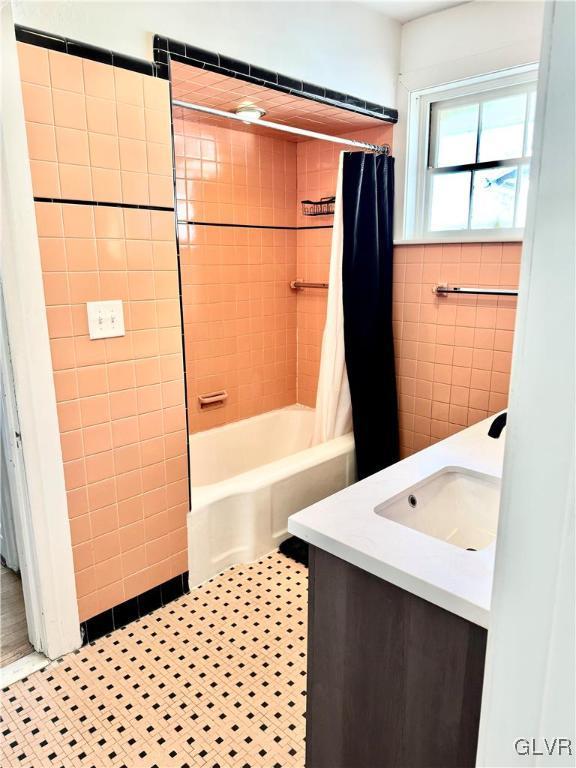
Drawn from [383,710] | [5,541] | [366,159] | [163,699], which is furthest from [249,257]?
[383,710]

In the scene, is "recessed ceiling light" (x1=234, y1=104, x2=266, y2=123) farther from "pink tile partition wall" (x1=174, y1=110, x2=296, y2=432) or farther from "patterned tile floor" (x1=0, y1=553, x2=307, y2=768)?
"patterned tile floor" (x1=0, y1=553, x2=307, y2=768)

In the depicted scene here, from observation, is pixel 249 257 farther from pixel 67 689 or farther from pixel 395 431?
pixel 67 689

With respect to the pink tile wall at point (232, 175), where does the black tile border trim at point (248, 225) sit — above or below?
below

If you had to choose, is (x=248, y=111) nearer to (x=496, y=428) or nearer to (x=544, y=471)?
(x=496, y=428)

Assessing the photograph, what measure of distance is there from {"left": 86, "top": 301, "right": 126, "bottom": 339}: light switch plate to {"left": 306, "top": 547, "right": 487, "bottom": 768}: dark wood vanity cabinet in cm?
104

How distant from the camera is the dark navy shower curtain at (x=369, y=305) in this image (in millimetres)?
2561

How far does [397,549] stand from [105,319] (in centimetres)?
121

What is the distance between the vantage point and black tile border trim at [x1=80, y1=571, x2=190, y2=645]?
6.24 feet

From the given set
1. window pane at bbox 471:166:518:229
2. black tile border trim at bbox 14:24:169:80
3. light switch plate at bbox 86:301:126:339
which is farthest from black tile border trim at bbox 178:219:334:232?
light switch plate at bbox 86:301:126:339

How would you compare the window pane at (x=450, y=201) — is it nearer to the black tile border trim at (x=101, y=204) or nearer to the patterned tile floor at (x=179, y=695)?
the black tile border trim at (x=101, y=204)

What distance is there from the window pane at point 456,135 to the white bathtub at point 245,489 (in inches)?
61.6

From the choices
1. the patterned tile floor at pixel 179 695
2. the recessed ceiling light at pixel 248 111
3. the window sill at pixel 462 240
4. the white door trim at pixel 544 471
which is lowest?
the patterned tile floor at pixel 179 695

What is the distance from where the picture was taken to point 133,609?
201 centimetres

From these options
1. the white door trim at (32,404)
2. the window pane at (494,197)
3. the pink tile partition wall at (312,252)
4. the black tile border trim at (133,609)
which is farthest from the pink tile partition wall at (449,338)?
the white door trim at (32,404)
